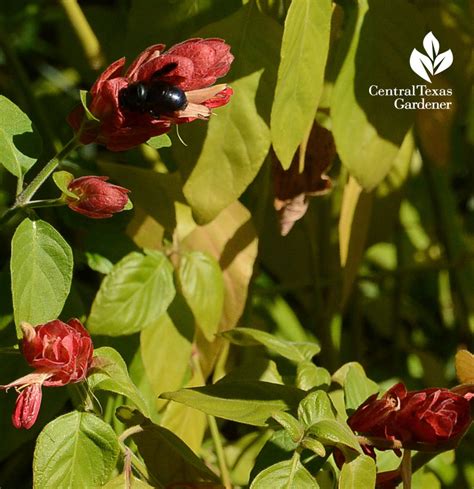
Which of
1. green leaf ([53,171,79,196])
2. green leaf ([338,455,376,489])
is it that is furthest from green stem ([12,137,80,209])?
green leaf ([338,455,376,489])

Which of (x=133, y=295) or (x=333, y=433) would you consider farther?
(x=133, y=295)

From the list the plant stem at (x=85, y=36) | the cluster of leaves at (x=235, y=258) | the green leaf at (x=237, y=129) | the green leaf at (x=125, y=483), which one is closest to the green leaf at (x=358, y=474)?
the cluster of leaves at (x=235, y=258)

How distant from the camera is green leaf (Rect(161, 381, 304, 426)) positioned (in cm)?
64

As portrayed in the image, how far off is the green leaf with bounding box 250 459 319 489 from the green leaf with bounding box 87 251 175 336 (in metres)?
0.23

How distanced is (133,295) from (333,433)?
0.27 meters

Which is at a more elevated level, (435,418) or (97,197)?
(97,197)

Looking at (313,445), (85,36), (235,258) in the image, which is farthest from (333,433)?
(85,36)

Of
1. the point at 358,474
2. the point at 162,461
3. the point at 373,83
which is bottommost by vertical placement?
the point at 162,461

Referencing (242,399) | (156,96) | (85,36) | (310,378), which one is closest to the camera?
(156,96)

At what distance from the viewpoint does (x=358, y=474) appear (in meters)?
0.60

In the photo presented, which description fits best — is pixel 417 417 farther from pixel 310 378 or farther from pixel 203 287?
pixel 203 287

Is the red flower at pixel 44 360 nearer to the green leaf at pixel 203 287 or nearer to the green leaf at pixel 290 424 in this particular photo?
the green leaf at pixel 290 424

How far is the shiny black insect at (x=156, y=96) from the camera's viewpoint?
56 cm

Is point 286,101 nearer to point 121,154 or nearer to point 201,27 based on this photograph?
point 201,27
